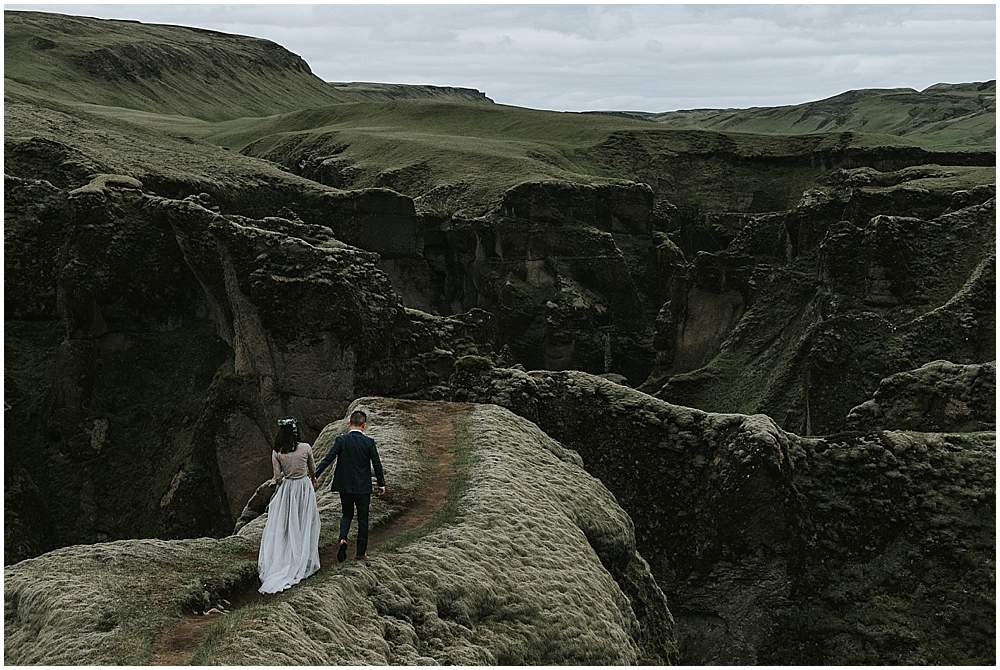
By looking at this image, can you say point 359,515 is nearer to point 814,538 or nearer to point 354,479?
point 354,479

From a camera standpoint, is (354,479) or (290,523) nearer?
(290,523)

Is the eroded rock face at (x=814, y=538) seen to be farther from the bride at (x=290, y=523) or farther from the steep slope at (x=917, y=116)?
the steep slope at (x=917, y=116)

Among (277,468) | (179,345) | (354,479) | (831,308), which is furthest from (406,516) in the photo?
(831,308)

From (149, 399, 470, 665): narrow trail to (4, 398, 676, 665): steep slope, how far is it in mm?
127

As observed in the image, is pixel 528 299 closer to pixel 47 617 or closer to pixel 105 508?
pixel 105 508

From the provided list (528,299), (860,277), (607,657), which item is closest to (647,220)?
(528,299)

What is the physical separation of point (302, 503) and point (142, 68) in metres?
162

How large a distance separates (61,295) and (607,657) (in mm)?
28674

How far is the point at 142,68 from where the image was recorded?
157250 millimetres

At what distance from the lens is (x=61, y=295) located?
3556 cm

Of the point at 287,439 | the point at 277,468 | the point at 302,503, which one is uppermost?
the point at 287,439

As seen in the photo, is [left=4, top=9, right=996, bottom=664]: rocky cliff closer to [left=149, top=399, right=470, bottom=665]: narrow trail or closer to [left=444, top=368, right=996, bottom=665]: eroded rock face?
[left=444, top=368, right=996, bottom=665]: eroded rock face

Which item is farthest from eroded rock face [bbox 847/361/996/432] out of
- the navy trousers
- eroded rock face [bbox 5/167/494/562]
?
the navy trousers

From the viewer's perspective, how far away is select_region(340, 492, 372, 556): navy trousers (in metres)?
14.1
